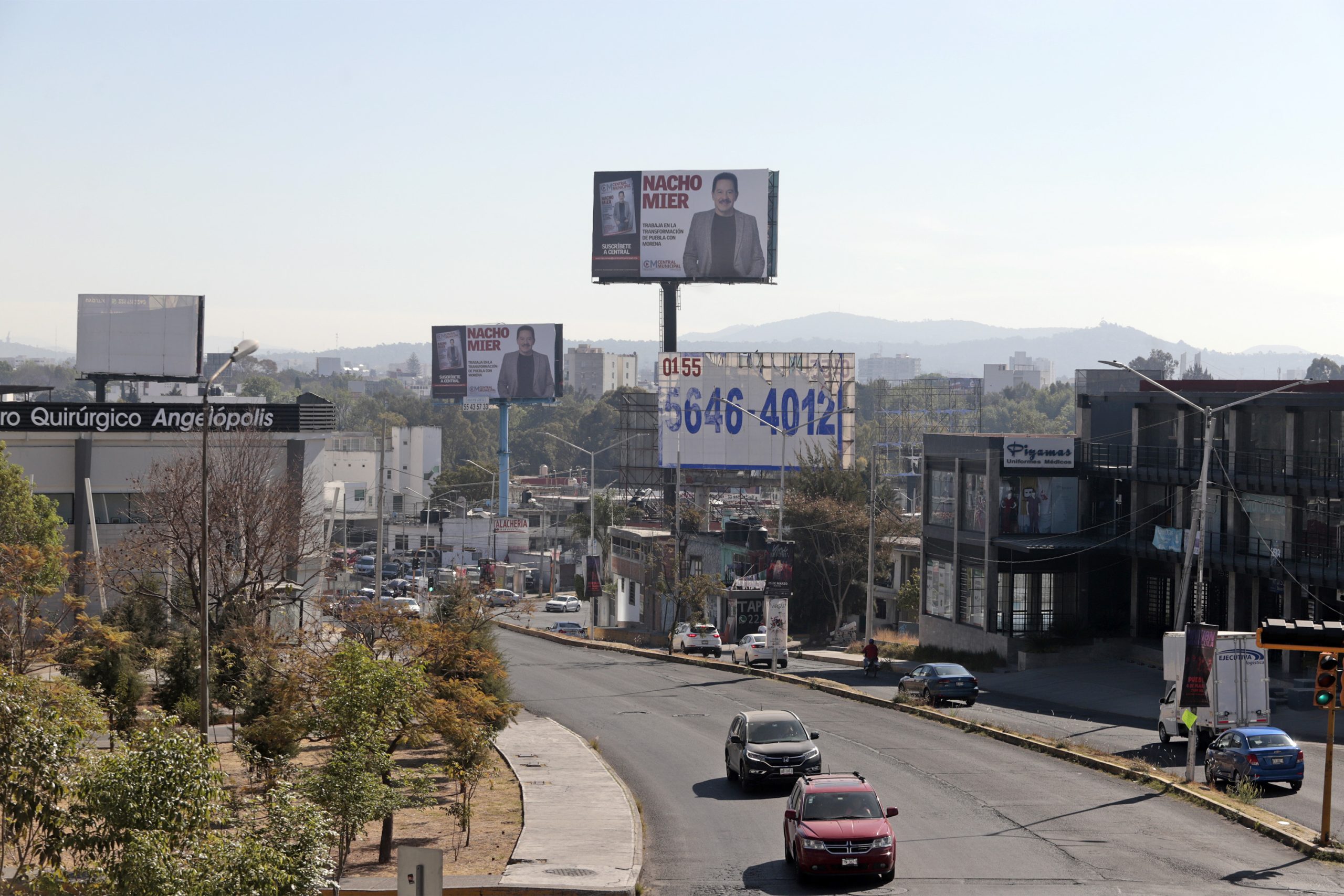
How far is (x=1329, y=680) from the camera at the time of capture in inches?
846

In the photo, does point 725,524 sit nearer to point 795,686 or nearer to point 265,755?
point 795,686

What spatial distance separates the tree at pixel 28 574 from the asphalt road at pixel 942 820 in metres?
14.2

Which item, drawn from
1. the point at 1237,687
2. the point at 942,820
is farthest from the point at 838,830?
the point at 1237,687

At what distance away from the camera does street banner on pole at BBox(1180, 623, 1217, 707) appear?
1066 inches

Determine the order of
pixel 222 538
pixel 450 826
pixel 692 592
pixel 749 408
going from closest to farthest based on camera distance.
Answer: pixel 450 826 < pixel 222 538 < pixel 692 592 < pixel 749 408

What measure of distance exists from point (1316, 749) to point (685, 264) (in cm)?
6892

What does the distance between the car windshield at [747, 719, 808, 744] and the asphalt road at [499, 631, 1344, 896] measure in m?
1.06

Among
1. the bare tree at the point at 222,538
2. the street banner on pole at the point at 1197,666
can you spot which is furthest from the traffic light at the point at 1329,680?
the bare tree at the point at 222,538

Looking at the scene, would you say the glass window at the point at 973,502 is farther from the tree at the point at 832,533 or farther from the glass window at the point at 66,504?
the glass window at the point at 66,504

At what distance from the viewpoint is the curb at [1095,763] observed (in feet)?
71.2

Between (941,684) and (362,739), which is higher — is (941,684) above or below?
below

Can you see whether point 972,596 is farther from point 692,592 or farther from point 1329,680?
point 1329,680

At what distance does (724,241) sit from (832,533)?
27.8 m

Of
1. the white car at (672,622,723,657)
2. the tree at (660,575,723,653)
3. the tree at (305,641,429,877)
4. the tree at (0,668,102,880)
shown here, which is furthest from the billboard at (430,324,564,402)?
the tree at (0,668,102,880)
